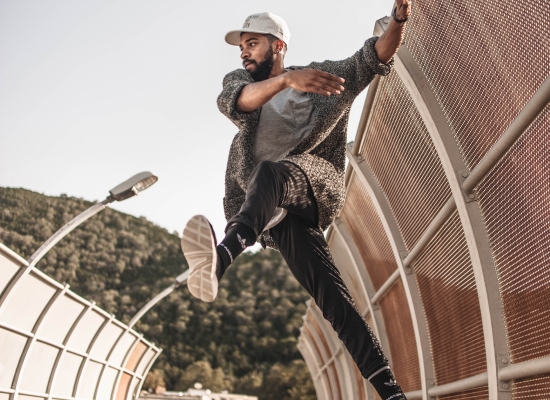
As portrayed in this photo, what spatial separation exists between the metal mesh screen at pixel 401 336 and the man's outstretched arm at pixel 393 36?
3814 mm

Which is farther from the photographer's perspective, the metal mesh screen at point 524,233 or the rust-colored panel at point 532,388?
the rust-colored panel at point 532,388

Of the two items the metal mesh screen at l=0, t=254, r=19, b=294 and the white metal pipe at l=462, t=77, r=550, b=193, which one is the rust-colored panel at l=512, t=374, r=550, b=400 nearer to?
the white metal pipe at l=462, t=77, r=550, b=193

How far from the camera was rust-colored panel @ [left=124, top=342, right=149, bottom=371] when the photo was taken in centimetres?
1828

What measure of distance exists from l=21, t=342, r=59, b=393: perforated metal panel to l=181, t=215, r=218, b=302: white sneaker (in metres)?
7.84

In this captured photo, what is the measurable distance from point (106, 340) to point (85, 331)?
1842 mm

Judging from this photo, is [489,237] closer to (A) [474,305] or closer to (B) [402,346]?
(A) [474,305]

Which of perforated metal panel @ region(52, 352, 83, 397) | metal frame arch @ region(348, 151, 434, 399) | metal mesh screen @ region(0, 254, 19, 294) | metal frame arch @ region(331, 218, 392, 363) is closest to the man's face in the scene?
metal frame arch @ region(348, 151, 434, 399)

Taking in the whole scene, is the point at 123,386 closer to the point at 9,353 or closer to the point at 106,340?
the point at 106,340

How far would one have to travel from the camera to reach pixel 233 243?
12.0 feet

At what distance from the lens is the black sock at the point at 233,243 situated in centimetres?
360

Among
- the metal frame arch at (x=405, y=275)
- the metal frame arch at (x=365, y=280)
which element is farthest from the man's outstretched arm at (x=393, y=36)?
the metal frame arch at (x=365, y=280)

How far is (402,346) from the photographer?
796 cm

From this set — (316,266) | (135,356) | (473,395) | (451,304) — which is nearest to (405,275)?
(451,304)

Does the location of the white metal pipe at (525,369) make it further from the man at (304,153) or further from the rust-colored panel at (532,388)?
the man at (304,153)
